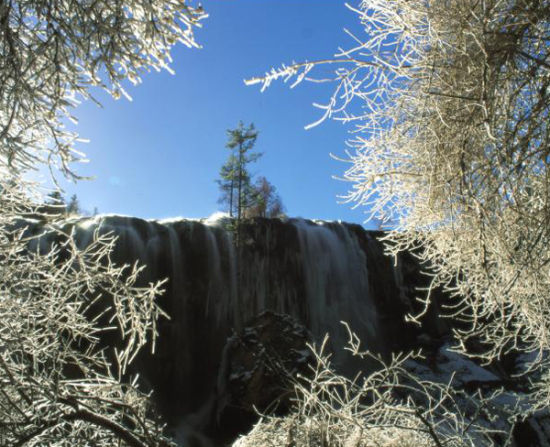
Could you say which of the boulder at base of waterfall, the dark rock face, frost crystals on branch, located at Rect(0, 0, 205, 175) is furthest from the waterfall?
frost crystals on branch, located at Rect(0, 0, 205, 175)

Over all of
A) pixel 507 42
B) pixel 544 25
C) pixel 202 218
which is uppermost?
pixel 202 218

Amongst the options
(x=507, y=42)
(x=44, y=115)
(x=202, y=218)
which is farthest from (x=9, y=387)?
(x=202, y=218)

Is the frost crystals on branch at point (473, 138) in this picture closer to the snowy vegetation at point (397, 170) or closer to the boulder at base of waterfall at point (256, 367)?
the snowy vegetation at point (397, 170)

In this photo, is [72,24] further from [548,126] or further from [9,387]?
[548,126]

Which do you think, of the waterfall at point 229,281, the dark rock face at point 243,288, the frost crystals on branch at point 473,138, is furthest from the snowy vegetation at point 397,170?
the waterfall at point 229,281

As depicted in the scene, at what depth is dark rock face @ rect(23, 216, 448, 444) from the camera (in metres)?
10.5

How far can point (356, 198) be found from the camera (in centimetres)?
255

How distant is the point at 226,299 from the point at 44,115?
32.3 feet

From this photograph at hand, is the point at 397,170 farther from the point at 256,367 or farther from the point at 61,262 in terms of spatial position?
the point at 256,367

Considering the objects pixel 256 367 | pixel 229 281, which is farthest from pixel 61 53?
pixel 229 281

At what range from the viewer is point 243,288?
12.0 metres

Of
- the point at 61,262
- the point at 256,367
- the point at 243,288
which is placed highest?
the point at 243,288

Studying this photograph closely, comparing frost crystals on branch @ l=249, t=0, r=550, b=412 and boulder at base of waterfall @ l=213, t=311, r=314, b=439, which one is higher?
frost crystals on branch @ l=249, t=0, r=550, b=412

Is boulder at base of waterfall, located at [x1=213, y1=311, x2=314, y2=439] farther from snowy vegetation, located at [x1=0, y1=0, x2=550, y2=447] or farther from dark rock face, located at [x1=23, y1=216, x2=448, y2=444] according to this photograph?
snowy vegetation, located at [x1=0, y1=0, x2=550, y2=447]
